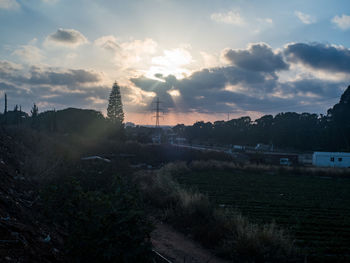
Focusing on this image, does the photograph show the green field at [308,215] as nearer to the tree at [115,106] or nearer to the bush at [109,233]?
the bush at [109,233]

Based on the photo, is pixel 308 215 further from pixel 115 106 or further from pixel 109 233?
pixel 115 106

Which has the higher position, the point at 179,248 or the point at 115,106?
the point at 115,106

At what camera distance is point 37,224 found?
6.38 metres

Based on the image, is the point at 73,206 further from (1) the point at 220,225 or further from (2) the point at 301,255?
(2) the point at 301,255

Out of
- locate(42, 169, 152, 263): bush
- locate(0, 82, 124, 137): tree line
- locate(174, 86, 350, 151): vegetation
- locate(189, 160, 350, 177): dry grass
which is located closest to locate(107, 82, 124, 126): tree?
locate(0, 82, 124, 137): tree line

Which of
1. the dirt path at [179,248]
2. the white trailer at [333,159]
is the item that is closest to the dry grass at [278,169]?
the white trailer at [333,159]

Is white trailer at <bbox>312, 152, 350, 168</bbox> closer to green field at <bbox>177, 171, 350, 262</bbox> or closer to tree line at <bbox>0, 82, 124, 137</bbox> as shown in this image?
green field at <bbox>177, 171, 350, 262</bbox>

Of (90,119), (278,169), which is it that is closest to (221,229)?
(278,169)

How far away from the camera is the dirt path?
308 inches

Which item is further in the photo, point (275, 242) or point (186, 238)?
point (186, 238)

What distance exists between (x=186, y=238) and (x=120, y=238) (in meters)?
5.71

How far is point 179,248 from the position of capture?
28.4 ft

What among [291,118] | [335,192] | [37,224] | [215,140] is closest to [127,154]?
[335,192]

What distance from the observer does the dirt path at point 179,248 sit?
7812 millimetres
